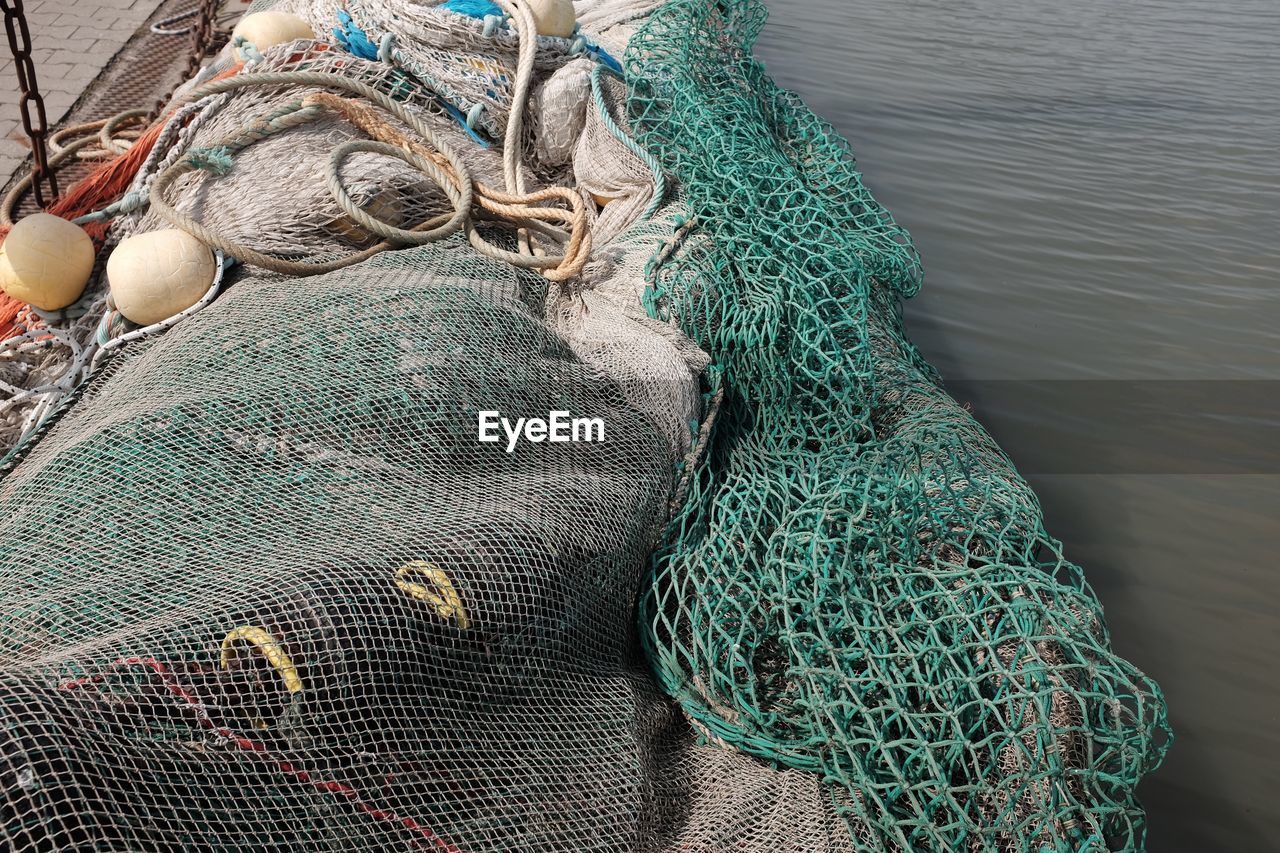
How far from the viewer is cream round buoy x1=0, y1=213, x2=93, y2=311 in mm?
2941

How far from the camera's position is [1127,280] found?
5.56 meters

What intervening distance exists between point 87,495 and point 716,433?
161 cm

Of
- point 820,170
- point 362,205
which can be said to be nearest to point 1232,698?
point 820,170

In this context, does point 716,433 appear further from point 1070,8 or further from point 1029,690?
point 1070,8

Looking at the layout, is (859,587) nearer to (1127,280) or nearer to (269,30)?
(269,30)

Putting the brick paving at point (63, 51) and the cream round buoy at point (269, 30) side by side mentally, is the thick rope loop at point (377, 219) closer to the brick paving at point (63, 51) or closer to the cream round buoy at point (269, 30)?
the cream round buoy at point (269, 30)

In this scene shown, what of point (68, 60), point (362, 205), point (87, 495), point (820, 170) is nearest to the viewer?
point (87, 495)

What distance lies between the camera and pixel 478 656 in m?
1.87

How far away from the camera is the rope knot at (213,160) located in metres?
2.96

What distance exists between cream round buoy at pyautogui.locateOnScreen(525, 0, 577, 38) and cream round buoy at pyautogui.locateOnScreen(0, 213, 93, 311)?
1.85 metres

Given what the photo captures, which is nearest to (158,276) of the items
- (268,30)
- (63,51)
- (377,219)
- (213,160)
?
(213,160)

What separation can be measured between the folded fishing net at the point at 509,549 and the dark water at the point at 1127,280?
1.17m

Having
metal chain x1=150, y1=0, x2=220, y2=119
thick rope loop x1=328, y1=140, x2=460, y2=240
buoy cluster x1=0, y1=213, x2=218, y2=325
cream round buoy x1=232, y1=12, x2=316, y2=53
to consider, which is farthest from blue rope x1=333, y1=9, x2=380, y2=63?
metal chain x1=150, y1=0, x2=220, y2=119

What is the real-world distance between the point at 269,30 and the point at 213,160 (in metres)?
0.89
